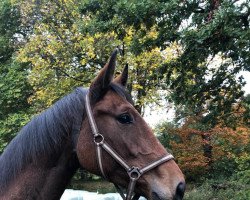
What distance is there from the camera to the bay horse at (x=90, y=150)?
2.68 m

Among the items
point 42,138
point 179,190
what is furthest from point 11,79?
point 179,190

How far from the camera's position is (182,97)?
11.1 meters

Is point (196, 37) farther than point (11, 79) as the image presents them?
No

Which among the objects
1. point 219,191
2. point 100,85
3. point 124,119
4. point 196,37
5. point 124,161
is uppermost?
point 196,37

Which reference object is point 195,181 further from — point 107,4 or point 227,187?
point 107,4

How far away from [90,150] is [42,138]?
0.36m

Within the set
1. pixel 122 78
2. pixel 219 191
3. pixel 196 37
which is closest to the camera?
pixel 122 78

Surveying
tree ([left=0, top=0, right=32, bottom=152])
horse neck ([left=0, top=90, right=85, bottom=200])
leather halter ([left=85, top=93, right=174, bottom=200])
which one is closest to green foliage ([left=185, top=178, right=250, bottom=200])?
tree ([left=0, top=0, right=32, bottom=152])

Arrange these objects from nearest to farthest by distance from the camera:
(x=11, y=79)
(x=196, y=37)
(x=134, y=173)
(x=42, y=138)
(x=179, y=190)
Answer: (x=179, y=190), (x=134, y=173), (x=42, y=138), (x=196, y=37), (x=11, y=79)

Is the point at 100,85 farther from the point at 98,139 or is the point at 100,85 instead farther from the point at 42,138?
the point at 42,138

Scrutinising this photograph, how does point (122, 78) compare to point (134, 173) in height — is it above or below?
above

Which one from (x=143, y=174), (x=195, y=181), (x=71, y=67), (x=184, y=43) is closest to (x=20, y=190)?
(x=143, y=174)

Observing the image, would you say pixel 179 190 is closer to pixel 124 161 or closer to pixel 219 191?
pixel 124 161

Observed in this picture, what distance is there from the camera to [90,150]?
8.92ft
